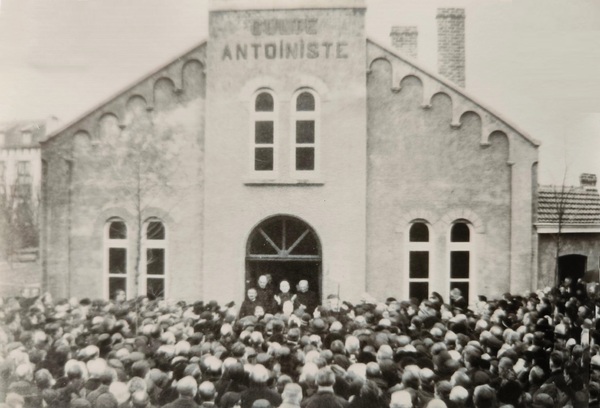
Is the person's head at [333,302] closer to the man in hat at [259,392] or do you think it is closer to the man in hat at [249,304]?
the man in hat at [249,304]

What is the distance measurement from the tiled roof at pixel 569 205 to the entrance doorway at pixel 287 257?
2051 mm

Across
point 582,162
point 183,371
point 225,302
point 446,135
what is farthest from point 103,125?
point 582,162

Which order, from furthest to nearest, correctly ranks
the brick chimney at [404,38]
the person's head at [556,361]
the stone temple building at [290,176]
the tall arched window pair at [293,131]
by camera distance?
the tall arched window pair at [293,131], the stone temple building at [290,176], the brick chimney at [404,38], the person's head at [556,361]

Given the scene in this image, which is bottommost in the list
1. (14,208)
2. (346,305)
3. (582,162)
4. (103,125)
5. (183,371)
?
(183,371)

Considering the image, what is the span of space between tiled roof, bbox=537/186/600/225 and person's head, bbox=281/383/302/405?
103 inches

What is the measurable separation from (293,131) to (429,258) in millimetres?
1723

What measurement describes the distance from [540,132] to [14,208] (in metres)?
4.66

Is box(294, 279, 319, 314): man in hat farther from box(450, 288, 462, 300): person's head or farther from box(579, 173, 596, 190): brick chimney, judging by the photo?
box(579, 173, 596, 190): brick chimney

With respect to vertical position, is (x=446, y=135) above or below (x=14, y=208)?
above

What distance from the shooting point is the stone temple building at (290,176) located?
5234 mm

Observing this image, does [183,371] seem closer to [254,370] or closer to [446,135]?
[254,370]

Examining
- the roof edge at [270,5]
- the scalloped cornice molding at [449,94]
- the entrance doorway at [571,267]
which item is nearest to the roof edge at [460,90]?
the scalloped cornice molding at [449,94]

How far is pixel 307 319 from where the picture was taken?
206 inches

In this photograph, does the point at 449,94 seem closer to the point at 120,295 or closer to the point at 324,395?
the point at 324,395
